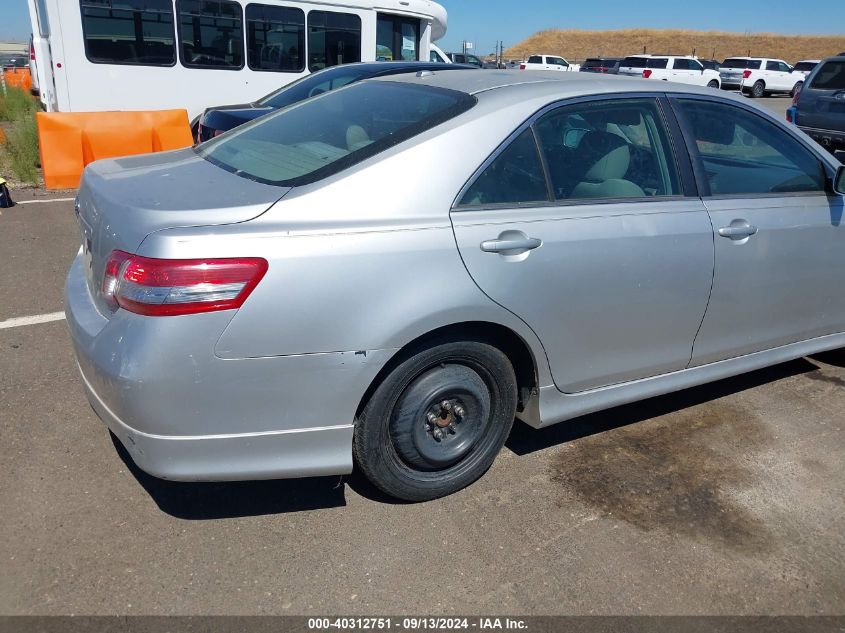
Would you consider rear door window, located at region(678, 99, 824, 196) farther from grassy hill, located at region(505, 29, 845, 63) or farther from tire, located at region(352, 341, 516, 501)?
grassy hill, located at region(505, 29, 845, 63)

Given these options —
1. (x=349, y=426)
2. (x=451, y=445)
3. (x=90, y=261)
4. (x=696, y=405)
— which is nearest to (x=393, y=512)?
(x=451, y=445)

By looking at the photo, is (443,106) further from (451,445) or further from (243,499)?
(243,499)

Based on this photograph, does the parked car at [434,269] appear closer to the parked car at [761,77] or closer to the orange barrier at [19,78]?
the orange barrier at [19,78]

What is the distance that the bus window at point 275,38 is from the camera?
11.6 meters

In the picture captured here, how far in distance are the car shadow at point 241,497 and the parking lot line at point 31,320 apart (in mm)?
2021

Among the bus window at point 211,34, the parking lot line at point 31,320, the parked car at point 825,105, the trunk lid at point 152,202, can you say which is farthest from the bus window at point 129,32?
the parked car at point 825,105

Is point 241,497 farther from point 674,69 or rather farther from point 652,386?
point 674,69

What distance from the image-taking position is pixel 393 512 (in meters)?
2.96

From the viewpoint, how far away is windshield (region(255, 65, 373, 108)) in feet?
27.5

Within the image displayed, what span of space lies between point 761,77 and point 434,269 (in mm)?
35851

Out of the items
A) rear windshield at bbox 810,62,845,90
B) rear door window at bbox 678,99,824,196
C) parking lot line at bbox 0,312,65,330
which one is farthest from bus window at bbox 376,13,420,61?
rear door window at bbox 678,99,824,196

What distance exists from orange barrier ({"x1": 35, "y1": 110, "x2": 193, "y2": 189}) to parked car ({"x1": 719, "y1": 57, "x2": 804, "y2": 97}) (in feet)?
100

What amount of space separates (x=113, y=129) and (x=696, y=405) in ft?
26.7

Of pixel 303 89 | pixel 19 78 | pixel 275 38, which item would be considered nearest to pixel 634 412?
pixel 303 89
